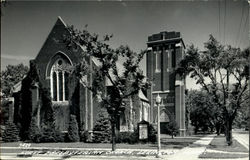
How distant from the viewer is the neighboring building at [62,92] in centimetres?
2766

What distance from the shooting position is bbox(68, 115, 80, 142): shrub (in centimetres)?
Answer: 2653

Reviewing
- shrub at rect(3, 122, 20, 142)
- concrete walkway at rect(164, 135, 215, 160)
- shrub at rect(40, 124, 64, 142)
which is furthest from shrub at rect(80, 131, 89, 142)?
concrete walkway at rect(164, 135, 215, 160)

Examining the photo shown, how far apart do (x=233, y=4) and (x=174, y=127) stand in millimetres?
26430

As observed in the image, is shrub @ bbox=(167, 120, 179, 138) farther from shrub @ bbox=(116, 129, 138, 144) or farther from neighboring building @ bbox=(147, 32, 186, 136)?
shrub @ bbox=(116, 129, 138, 144)

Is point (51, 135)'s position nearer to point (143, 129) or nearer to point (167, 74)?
point (143, 129)

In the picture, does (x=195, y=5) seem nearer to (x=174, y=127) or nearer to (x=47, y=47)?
(x=47, y=47)

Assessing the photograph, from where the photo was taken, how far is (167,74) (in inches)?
1555

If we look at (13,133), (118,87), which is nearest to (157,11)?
(118,87)

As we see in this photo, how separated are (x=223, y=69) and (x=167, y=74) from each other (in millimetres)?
18220

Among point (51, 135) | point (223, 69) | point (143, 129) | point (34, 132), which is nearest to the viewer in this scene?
point (223, 69)

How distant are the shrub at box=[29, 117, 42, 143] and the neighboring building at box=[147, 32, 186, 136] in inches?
658

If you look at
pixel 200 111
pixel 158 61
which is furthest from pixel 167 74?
pixel 200 111

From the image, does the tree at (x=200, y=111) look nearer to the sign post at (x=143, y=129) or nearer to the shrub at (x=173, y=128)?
the shrub at (x=173, y=128)

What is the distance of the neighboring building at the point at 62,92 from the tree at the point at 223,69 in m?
8.64
